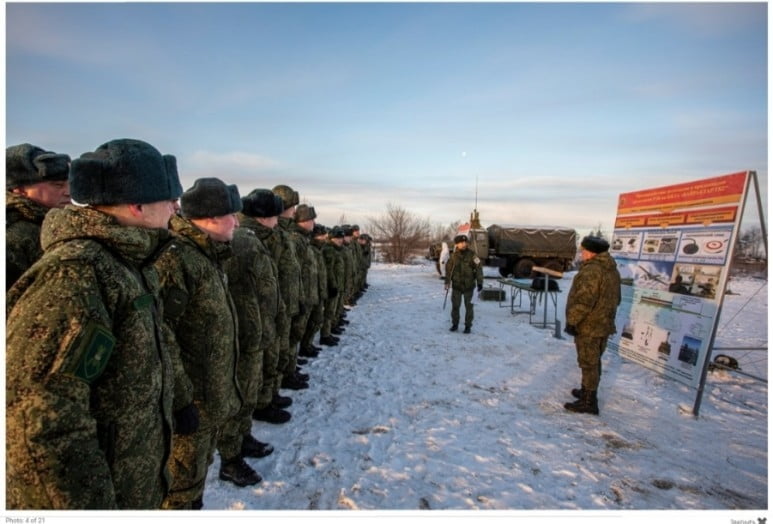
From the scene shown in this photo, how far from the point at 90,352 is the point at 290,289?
3239 mm

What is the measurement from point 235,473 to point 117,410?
1.99 metres


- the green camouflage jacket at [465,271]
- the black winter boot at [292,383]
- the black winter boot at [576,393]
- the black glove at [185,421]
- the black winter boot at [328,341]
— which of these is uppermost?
the green camouflage jacket at [465,271]

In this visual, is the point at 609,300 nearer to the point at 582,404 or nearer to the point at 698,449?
the point at 582,404

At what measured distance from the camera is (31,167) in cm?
252

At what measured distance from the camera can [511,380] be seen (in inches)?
213

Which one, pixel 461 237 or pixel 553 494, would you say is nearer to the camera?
pixel 553 494

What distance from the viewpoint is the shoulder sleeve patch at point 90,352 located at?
1113 mm

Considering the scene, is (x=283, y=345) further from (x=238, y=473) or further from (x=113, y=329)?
(x=113, y=329)

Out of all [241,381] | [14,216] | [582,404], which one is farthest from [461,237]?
[14,216]

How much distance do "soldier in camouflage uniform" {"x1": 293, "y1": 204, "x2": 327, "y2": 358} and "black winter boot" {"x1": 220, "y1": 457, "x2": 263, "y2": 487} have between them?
2.31 m

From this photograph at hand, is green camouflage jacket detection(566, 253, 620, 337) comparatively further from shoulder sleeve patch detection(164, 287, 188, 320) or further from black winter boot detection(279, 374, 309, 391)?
shoulder sleeve patch detection(164, 287, 188, 320)

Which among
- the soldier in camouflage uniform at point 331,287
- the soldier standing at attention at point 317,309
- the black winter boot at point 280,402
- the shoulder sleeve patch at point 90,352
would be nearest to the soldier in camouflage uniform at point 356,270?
the soldier in camouflage uniform at point 331,287

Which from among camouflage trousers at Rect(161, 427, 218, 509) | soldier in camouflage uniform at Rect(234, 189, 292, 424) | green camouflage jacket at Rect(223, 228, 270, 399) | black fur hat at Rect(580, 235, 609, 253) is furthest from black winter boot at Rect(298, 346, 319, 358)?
black fur hat at Rect(580, 235, 609, 253)

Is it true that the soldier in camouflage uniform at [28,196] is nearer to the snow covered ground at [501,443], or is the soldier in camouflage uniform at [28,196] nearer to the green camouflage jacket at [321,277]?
the snow covered ground at [501,443]
